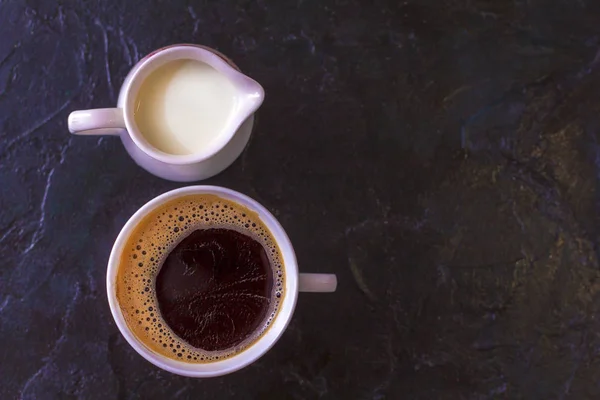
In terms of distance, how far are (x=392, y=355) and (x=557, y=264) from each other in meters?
0.26

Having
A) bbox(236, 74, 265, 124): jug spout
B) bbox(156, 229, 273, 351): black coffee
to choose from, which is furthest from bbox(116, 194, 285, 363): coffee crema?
bbox(236, 74, 265, 124): jug spout

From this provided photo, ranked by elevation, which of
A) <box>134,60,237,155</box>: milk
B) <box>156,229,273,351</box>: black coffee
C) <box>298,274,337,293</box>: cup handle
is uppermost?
<box>134,60,237,155</box>: milk

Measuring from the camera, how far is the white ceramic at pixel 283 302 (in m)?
0.66

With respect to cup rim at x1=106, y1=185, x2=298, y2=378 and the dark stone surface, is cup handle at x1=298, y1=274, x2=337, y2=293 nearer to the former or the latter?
cup rim at x1=106, y1=185, x2=298, y2=378

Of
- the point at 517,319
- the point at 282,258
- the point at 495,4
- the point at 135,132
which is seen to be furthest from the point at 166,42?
the point at 517,319

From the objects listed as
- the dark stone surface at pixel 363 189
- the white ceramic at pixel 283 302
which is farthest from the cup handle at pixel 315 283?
the dark stone surface at pixel 363 189

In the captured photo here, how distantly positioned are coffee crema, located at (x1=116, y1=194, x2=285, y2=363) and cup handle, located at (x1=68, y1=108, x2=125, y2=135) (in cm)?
11

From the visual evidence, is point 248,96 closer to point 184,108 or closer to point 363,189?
point 184,108

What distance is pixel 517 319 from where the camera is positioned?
83 cm

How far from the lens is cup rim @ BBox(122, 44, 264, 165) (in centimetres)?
67

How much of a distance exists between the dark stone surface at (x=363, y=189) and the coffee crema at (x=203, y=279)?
91 mm

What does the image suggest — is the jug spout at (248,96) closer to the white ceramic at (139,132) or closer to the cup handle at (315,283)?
the white ceramic at (139,132)

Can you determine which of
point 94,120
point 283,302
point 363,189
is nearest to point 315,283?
point 283,302

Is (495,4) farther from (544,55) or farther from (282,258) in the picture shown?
(282,258)
